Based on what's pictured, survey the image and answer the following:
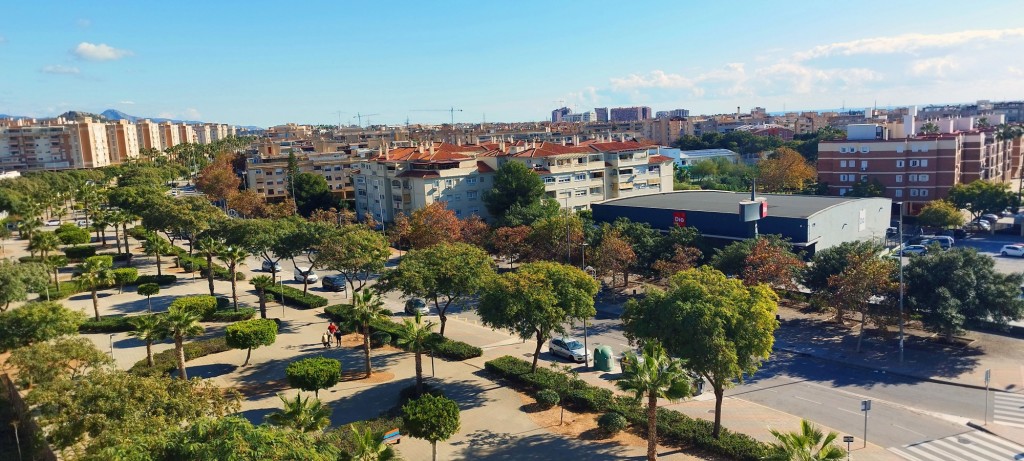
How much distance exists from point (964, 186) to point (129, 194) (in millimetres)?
94986

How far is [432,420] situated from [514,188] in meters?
53.0

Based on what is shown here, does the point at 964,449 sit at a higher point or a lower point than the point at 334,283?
lower

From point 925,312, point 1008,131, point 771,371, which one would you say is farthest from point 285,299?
point 1008,131

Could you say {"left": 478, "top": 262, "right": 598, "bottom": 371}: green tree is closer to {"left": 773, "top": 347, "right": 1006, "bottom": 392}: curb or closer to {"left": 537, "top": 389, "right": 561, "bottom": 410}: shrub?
{"left": 537, "top": 389, "right": 561, "bottom": 410}: shrub

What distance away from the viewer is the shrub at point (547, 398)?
3066 centimetres

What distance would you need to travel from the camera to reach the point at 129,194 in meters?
79.2

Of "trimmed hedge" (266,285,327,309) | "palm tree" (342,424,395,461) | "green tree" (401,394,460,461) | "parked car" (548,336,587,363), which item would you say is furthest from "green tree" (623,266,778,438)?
"trimmed hedge" (266,285,327,309)

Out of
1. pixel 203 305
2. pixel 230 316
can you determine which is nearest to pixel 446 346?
pixel 230 316

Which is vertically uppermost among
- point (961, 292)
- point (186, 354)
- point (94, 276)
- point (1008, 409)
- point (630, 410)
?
point (94, 276)

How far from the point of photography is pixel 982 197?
7288 cm

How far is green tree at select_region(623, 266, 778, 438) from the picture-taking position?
84.0 ft

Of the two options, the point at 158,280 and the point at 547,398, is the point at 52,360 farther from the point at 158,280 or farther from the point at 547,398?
the point at 158,280

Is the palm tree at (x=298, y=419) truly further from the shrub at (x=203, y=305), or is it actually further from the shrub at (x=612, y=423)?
the shrub at (x=203, y=305)

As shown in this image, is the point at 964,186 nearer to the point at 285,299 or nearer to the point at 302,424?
the point at 285,299
